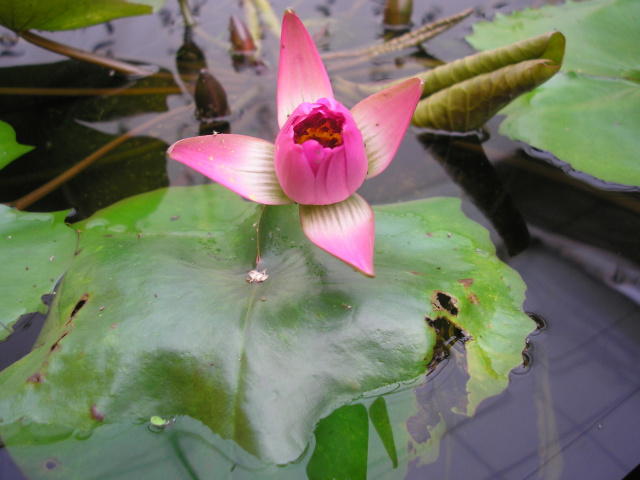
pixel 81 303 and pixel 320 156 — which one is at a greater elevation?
pixel 320 156

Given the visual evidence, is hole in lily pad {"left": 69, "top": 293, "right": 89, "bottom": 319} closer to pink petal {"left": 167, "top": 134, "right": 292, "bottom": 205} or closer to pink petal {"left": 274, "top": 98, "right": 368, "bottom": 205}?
pink petal {"left": 167, "top": 134, "right": 292, "bottom": 205}

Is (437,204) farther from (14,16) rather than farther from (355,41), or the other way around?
(14,16)

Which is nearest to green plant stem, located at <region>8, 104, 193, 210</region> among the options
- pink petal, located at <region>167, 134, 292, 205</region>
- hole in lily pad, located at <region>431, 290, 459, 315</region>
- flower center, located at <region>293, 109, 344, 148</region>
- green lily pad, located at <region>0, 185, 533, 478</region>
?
green lily pad, located at <region>0, 185, 533, 478</region>

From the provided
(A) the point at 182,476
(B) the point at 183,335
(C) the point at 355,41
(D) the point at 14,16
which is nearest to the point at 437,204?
(B) the point at 183,335

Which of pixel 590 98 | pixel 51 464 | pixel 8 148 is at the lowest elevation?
pixel 51 464

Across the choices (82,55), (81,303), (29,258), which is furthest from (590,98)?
(82,55)

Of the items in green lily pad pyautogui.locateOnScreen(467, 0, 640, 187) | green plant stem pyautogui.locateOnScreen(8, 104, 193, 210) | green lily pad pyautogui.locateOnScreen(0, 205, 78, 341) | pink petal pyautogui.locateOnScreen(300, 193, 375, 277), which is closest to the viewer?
pink petal pyautogui.locateOnScreen(300, 193, 375, 277)

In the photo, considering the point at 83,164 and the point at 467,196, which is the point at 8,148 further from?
the point at 467,196
